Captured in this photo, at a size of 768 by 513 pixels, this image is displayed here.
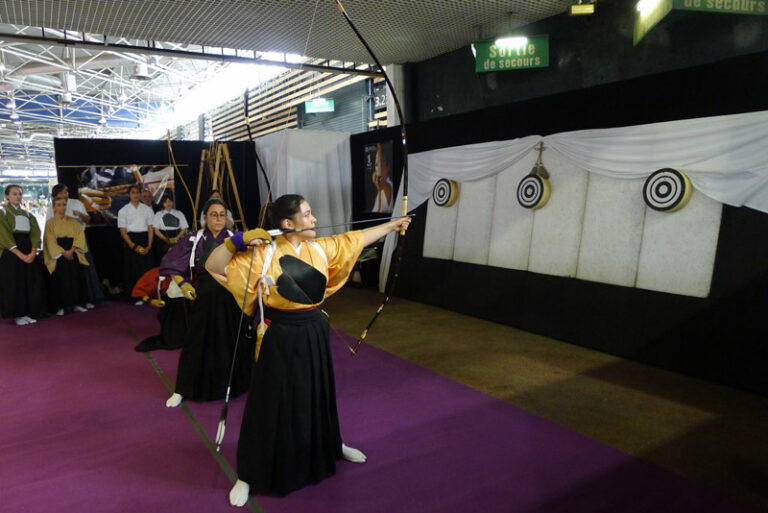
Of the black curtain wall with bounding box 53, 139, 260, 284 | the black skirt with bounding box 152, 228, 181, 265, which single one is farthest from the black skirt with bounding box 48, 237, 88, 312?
the black curtain wall with bounding box 53, 139, 260, 284

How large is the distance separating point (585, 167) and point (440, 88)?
254 centimetres

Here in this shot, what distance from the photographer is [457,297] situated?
477cm

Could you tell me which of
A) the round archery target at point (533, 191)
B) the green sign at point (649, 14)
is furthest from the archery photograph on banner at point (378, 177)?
the green sign at point (649, 14)

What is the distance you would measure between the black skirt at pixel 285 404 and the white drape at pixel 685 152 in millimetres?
2583

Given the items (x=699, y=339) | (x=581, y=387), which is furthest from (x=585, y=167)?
(x=581, y=387)

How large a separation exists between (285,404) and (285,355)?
7.1 inches

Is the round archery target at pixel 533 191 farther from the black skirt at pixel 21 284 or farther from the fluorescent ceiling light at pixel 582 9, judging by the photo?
the black skirt at pixel 21 284

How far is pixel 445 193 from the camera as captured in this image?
16.3 ft

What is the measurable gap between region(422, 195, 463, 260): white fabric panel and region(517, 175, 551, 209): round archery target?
2.77 ft

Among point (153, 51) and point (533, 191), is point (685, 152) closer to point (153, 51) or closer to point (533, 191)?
point (533, 191)

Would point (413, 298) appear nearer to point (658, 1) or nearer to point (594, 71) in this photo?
point (594, 71)

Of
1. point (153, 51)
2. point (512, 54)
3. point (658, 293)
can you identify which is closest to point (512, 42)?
point (512, 54)

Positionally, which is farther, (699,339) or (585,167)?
(585,167)

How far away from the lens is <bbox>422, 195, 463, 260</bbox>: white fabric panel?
495 cm
